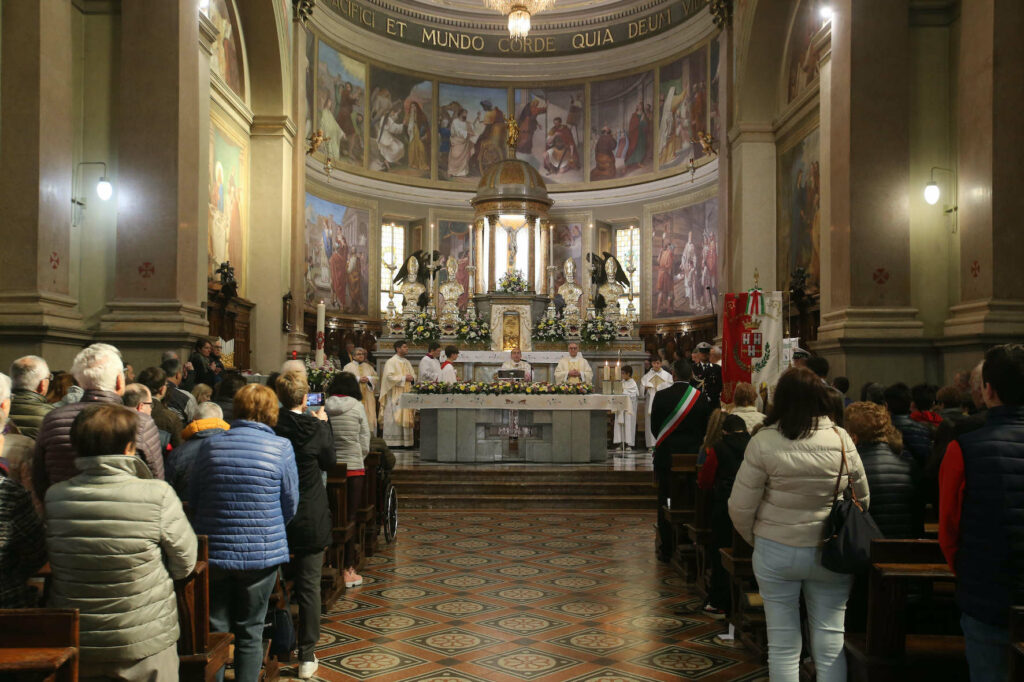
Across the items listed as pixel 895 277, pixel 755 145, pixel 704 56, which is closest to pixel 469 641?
pixel 895 277

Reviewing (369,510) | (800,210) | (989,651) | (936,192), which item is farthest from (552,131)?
(989,651)

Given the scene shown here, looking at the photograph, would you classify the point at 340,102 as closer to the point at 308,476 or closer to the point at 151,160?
the point at 151,160

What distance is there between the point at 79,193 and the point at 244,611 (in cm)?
739

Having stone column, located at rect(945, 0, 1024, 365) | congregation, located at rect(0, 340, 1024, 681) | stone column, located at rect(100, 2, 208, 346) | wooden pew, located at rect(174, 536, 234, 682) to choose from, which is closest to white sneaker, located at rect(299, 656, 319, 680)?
Answer: congregation, located at rect(0, 340, 1024, 681)

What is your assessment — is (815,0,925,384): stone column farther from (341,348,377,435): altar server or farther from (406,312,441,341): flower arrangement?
(406,312,441,341): flower arrangement

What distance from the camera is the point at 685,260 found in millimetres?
21328

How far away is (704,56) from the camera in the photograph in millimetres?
20266

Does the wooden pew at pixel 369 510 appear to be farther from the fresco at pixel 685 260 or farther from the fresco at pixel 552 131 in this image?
the fresco at pixel 552 131

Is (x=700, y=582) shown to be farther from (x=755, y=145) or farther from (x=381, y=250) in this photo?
(x=381, y=250)

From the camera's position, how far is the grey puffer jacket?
2.99 m

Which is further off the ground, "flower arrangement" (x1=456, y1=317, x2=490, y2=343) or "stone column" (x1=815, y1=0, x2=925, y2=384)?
"stone column" (x1=815, y1=0, x2=925, y2=384)

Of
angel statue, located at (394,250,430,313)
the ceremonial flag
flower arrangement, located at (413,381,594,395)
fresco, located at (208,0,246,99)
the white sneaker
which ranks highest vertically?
fresco, located at (208,0,246,99)

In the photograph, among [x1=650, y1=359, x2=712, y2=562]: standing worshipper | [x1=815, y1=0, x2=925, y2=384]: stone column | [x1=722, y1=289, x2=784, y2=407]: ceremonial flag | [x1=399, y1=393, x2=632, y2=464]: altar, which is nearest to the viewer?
[x1=650, y1=359, x2=712, y2=562]: standing worshipper

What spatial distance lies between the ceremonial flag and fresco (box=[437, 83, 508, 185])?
1483cm
